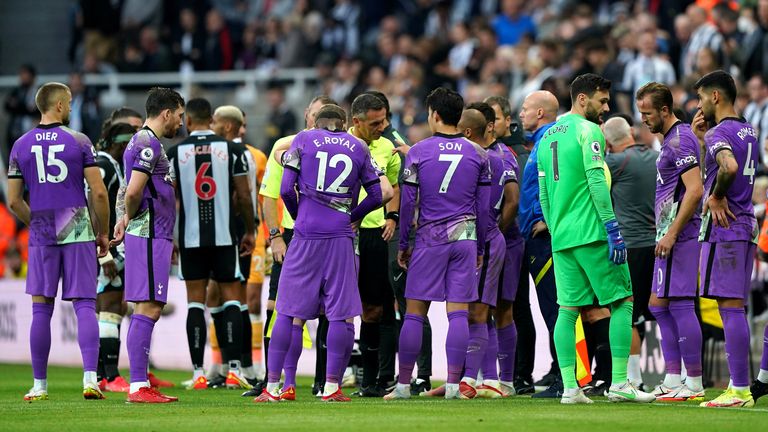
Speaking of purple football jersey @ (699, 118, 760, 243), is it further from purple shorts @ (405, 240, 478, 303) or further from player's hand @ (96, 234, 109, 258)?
player's hand @ (96, 234, 109, 258)

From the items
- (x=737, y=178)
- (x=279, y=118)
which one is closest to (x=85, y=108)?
(x=279, y=118)

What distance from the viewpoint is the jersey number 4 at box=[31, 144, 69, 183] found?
11500mm

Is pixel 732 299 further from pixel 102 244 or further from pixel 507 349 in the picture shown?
pixel 102 244

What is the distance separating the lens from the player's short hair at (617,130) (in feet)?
41.8

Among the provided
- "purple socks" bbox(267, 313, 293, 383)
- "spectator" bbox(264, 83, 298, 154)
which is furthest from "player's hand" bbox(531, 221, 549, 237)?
"spectator" bbox(264, 83, 298, 154)

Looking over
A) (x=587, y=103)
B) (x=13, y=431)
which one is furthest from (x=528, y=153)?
(x=13, y=431)

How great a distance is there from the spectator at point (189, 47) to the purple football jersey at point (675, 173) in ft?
53.6

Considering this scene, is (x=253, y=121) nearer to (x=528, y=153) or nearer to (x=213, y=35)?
(x=213, y=35)

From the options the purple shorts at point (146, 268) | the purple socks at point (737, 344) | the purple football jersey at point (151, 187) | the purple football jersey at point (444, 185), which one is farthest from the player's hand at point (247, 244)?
the purple socks at point (737, 344)

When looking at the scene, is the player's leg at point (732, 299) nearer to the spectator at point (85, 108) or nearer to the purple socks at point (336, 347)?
the purple socks at point (336, 347)

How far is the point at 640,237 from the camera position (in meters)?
12.5

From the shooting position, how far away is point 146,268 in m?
11.3

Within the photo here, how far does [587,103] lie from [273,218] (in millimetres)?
2792

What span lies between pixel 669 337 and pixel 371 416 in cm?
303
